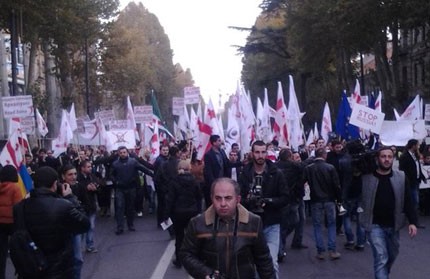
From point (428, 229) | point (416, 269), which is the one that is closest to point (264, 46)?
point (428, 229)

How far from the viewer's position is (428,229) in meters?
14.6

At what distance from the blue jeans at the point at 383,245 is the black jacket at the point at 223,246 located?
10.2 ft

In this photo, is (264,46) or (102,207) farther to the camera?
(264,46)

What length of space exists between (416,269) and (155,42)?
78.3 metres

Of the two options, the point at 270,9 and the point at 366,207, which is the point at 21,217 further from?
the point at 270,9

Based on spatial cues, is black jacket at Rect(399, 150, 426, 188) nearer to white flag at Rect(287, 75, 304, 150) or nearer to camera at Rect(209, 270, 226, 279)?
white flag at Rect(287, 75, 304, 150)

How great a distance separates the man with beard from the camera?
25.4ft

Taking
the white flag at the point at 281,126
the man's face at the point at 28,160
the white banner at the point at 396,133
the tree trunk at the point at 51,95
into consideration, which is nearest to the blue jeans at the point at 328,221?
the white banner at the point at 396,133

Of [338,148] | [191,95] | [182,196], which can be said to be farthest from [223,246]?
[191,95]

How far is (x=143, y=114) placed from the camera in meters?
24.0

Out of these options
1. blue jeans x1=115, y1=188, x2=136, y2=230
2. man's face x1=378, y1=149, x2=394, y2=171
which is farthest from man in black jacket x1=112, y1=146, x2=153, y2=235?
man's face x1=378, y1=149, x2=394, y2=171

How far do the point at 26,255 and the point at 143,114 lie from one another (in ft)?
59.0

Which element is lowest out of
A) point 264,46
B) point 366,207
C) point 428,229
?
point 428,229

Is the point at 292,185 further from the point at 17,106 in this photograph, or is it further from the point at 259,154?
the point at 17,106
